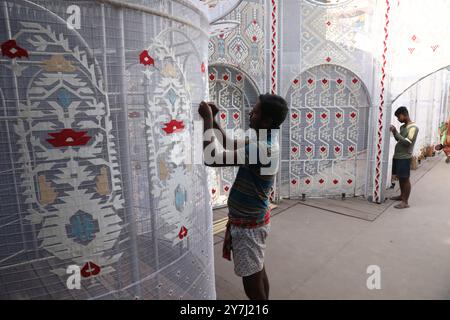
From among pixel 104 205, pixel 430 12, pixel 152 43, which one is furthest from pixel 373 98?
pixel 104 205

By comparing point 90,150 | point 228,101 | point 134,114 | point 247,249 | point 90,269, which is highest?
point 228,101

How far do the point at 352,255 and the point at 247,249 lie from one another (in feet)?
6.32

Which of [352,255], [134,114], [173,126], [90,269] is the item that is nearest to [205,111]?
[173,126]

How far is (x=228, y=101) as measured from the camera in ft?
15.4

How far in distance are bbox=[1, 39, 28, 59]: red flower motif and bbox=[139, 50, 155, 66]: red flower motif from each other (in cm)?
48

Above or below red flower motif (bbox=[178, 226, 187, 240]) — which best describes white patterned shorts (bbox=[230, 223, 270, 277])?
below

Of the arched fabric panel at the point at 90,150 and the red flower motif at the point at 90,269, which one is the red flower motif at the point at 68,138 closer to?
the arched fabric panel at the point at 90,150

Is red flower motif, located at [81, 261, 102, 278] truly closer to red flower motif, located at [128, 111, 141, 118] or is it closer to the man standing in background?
→ red flower motif, located at [128, 111, 141, 118]

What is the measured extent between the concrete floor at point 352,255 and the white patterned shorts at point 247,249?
863 mm

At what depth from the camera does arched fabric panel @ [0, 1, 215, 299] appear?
1.23m

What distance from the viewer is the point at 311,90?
5.01 metres

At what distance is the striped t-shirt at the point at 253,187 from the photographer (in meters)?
1.81

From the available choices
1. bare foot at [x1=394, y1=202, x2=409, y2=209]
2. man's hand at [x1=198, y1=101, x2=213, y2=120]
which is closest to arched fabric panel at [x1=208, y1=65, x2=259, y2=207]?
bare foot at [x1=394, y1=202, x2=409, y2=209]

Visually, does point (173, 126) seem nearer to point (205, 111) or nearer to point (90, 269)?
point (205, 111)
